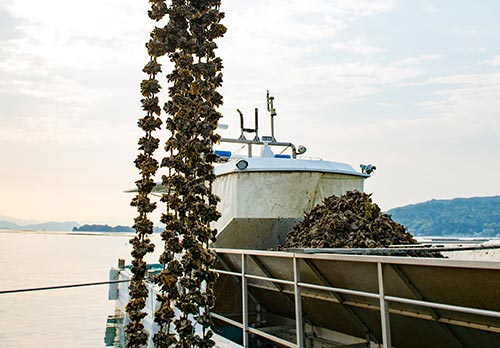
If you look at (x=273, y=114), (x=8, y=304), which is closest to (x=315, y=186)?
(x=273, y=114)

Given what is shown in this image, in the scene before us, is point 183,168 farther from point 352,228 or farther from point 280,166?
point 280,166

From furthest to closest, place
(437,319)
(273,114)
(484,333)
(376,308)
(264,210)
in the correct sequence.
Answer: (273,114), (264,210), (376,308), (437,319), (484,333)

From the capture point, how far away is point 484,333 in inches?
167

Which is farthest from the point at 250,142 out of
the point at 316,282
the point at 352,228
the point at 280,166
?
the point at 316,282

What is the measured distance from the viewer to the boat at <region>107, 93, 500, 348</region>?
397 cm

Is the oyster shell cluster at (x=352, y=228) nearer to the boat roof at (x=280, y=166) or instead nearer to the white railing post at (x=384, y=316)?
the boat roof at (x=280, y=166)

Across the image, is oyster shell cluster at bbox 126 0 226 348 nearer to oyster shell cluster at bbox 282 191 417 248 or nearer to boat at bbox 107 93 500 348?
boat at bbox 107 93 500 348

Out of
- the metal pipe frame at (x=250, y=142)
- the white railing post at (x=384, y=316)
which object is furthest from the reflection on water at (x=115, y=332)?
the white railing post at (x=384, y=316)

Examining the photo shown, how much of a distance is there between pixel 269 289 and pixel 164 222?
381 centimetres

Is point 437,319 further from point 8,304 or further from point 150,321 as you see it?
point 8,304

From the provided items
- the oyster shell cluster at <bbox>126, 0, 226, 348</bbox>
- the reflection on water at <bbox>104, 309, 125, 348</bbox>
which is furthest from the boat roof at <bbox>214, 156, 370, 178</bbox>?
the reflection on water at <bbox>104, 309, 125, 348</bbox>

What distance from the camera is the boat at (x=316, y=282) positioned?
397 cm

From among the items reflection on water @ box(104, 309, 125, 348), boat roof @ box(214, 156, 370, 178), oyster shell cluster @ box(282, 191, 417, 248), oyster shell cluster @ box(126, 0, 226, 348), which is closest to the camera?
oyster shell cluster @ box(126, 0, 226, 348)

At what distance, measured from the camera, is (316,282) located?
562cm
